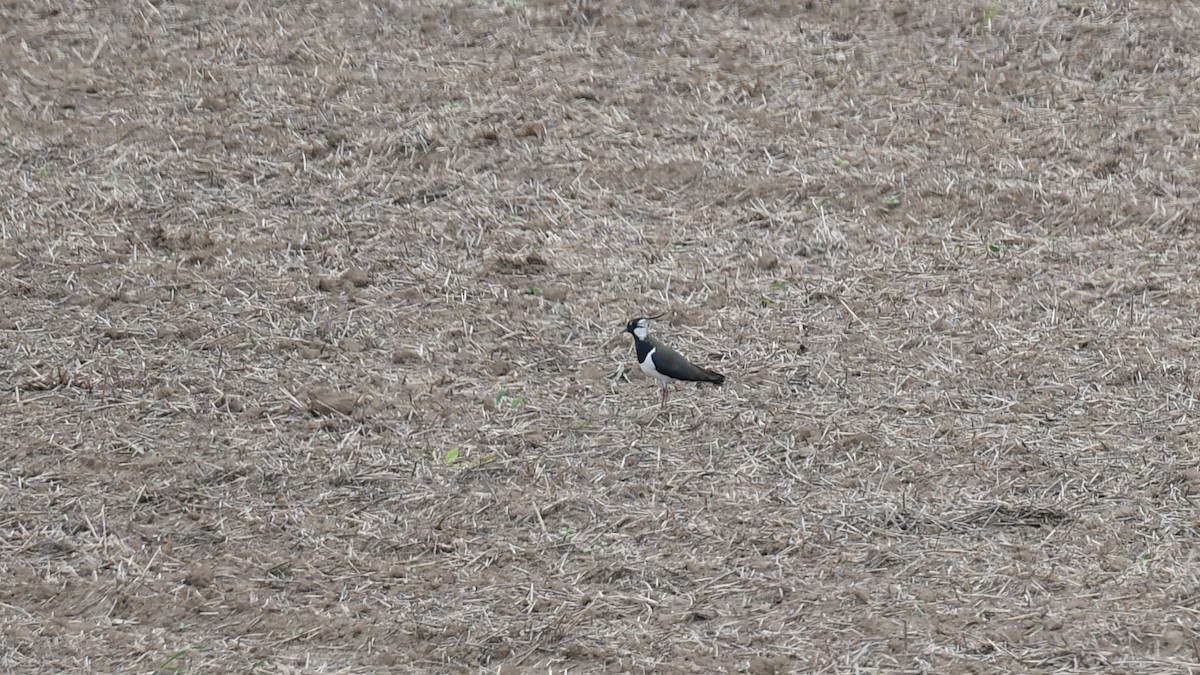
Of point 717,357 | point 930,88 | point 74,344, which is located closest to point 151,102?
point 74,344

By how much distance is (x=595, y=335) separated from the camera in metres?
6.76

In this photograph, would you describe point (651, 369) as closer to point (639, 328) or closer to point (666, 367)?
point (666, 367)

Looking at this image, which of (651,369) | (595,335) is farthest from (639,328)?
(595,335)

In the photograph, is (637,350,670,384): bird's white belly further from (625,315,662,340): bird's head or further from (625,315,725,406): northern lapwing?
(625,315,662,340): bird's head

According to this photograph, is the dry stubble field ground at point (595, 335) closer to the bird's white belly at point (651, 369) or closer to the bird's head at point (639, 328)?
the bird's white belly at point (651, 369)

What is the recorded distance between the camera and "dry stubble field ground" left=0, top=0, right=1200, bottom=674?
491 centimetres

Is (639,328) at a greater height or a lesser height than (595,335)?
greater

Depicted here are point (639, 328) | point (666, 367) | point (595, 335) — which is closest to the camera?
point (666, 367)

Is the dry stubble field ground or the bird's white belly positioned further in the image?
Answer: the bird's white belly

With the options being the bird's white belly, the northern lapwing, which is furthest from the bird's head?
the bird's white belly

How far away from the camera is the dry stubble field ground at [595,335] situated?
491 cm

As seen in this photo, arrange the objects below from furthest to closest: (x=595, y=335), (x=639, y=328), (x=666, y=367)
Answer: (x=595, y=335) < (x=639, y=328) < (x=666, y=367)

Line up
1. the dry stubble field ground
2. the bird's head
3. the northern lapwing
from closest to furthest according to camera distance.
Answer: the dry stubble field ground
the northern lapwing
the bird's head

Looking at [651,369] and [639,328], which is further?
[639,328]
